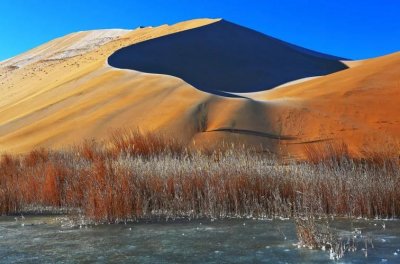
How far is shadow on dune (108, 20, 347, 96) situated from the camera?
34.1 m

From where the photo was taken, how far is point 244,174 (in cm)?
973

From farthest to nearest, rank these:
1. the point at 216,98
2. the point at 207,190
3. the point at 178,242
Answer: the point at 216,98
the point at 207,190
the point at 178,242

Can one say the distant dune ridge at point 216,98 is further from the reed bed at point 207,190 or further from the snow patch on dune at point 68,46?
the snow patch on dune at point 68,46

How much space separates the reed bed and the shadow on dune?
2042 cm

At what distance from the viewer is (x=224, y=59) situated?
125 feet

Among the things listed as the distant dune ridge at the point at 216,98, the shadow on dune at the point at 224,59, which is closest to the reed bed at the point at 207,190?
the distant dune ridge at the point at 216,98

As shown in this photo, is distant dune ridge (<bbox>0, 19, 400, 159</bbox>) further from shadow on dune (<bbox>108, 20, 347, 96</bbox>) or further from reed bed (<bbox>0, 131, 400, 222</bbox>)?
reed bed (<bbox>0, 131, 400, 222</bbox>)

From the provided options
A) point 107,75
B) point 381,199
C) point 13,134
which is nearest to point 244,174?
point 381,199

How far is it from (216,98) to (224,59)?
1429cm

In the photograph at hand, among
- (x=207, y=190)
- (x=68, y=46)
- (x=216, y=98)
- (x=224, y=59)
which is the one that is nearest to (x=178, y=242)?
(x=207, y=190)

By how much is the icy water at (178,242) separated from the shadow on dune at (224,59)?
2261 centimetres

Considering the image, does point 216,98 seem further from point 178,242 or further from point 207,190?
point 178,242

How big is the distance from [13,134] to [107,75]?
772 cm

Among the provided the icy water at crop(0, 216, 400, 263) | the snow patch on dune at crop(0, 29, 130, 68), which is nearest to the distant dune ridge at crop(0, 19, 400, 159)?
the icy water at crop(0, 216, 400, 263)
